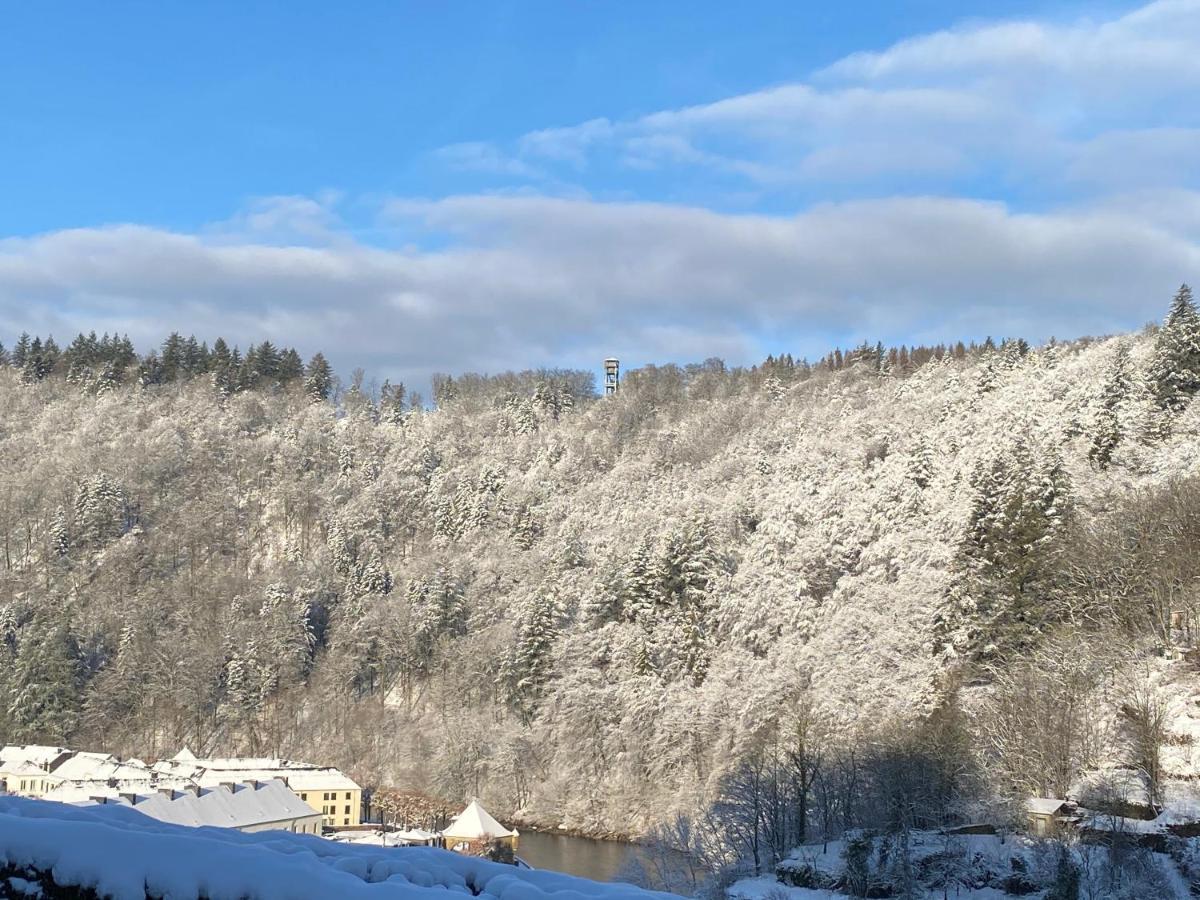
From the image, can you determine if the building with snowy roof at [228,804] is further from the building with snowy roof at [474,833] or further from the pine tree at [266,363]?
the pine tree at [266,363]

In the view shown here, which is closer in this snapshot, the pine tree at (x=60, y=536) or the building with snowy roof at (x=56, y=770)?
→ the building with snowy roof at (x=56, y=770)

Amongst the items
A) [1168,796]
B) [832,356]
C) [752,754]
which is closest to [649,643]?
[752,754]

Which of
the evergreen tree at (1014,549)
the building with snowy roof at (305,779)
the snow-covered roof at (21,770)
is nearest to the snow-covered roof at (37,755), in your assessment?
the snow-covered roof at (21,770)

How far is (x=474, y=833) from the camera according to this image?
4834 centimetres

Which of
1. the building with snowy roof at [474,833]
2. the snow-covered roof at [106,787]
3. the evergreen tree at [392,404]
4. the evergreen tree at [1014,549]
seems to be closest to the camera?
Answer: the evergreen tree at [1014,549]

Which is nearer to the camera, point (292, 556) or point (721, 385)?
point (292, 556)

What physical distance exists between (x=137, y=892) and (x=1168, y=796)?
2862 cm

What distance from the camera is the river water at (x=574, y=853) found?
46594 mm

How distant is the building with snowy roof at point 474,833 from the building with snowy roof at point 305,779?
35.3ft

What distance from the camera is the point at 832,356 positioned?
13162 centimetres

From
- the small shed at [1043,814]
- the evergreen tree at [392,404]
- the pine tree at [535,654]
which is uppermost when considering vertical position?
the evergreen tree at [392,404]

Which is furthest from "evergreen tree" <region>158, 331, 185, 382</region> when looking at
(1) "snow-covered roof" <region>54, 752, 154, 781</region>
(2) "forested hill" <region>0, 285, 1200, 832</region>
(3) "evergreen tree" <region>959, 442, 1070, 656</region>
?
(3) "evergreen tree" <region>959, 442, 1070, 656</region>

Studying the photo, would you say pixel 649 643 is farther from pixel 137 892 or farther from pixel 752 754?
pixel 137 892

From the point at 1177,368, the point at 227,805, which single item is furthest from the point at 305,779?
the point at 1177,368
